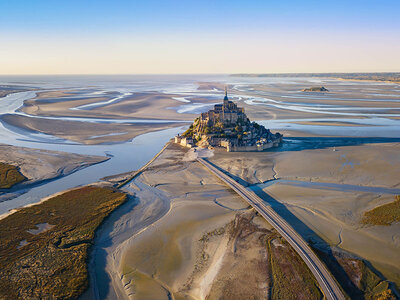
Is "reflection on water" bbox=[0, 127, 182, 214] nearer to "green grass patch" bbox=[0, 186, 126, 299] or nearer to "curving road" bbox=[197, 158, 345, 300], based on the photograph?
"green grass patch" bbox=[0, 186, 126, 299]

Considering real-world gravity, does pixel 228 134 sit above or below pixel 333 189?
above

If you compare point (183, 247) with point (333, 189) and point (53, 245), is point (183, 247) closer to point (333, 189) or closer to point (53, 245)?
point (53, 245)

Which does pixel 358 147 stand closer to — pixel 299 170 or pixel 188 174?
pixel 299 170

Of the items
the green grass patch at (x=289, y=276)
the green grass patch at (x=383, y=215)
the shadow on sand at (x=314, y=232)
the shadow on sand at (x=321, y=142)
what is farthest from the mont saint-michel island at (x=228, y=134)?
the green grass patch at (x=289, y=276)

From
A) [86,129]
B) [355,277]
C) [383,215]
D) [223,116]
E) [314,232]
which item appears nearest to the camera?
[355,277]

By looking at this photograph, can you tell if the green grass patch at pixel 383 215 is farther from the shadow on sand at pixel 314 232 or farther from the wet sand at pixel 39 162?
the wet sand at pixel 39 162

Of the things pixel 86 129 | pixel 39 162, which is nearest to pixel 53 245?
pixel 39 162
